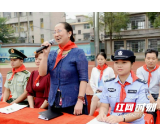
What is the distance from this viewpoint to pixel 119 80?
198 cm

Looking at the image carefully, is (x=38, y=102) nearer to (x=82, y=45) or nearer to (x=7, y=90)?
(x=7, y=90)

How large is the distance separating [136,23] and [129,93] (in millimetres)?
24201

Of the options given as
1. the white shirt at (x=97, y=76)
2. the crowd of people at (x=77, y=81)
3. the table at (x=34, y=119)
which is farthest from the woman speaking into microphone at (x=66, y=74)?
the white shirt at (x=97, y=76)

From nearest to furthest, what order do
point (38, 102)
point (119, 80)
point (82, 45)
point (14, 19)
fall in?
point (119, 80), point (38, 102), point (82, 45), point (14, 19)

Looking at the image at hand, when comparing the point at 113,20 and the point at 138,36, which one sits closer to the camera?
the point at 113,20

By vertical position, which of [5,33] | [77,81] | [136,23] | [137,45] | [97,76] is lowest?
[97,76]

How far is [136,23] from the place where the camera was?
24.2m

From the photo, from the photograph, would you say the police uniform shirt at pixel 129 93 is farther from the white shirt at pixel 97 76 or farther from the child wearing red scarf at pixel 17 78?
the white shirt at pixel 97 76

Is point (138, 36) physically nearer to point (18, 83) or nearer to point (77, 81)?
point (18, 83)

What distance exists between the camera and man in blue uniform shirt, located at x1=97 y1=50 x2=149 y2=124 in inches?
72.9

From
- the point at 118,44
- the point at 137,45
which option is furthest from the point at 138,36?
the point at 118,44

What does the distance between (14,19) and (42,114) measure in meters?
31.1

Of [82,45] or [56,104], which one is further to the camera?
[82,45]
